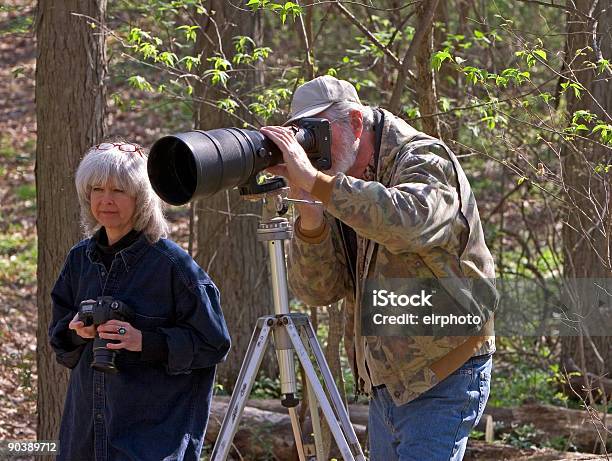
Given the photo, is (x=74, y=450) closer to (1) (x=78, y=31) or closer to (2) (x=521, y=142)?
(1) (x=78, y=31)

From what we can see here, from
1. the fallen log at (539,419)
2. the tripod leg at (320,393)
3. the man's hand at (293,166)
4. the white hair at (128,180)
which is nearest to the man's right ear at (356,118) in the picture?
the man's hand at (293,166)

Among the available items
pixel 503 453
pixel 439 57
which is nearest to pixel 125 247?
pixel 439 57

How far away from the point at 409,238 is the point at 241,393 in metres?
0.82

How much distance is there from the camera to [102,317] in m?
3.13

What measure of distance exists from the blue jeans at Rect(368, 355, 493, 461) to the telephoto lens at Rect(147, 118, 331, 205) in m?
0.71

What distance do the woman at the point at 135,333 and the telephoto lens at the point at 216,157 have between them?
0.42m

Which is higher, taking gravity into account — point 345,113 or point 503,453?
point 345,113

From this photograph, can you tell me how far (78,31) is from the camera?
15.7 ft

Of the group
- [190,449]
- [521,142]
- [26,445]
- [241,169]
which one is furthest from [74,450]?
[521,142]

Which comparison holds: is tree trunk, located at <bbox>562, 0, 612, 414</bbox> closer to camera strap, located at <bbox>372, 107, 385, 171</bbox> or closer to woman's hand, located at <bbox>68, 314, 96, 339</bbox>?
camera strap, located at <bbox>372, 107, 385, 171</bbox>

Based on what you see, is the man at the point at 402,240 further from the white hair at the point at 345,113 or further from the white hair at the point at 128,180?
the white hair at the point at 128,180

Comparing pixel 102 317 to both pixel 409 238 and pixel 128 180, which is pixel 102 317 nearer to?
pixel 128 180

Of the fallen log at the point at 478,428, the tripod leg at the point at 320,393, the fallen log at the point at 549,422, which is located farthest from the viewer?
the fallen log at the point at 549,422

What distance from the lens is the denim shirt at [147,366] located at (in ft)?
10.6
